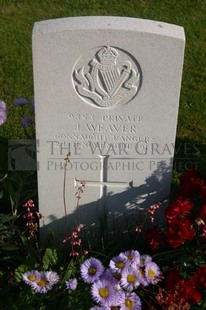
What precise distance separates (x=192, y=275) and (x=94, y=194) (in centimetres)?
81

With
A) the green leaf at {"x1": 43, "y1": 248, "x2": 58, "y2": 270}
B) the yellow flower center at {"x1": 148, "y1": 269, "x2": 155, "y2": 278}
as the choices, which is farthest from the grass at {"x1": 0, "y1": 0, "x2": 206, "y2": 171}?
the yellow flower center at {"x1": 148, "y1": 269, "x2": 155, "y2": 278}

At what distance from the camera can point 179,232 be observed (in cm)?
280

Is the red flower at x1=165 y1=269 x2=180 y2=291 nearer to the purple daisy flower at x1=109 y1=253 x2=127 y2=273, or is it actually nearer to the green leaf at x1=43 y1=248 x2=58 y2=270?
the purple daisy flower at x1=109 y1=253 x2=127 y2=273

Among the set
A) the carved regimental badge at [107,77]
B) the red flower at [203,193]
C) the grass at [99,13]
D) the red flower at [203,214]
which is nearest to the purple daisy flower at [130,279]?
the red flower at [203,214]

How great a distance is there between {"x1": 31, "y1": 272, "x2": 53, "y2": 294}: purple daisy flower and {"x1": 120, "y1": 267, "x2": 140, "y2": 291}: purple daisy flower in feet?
1.22

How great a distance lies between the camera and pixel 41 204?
10.6ft

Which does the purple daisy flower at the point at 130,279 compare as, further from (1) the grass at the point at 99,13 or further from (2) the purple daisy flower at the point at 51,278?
(1) the grass at the point at 99,13

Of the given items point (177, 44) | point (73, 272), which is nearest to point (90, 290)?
point (73, 272)

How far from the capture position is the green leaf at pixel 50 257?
9.62ft

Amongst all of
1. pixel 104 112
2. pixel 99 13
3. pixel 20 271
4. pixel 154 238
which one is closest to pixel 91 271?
pixel 20 271

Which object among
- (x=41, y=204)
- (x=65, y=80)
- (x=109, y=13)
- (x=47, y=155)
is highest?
(x=109, y=13)

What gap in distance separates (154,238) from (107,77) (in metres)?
1.01

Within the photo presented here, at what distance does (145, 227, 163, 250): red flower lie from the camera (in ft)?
9.77

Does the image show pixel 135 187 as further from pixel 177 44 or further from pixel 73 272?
pixel 177 44
